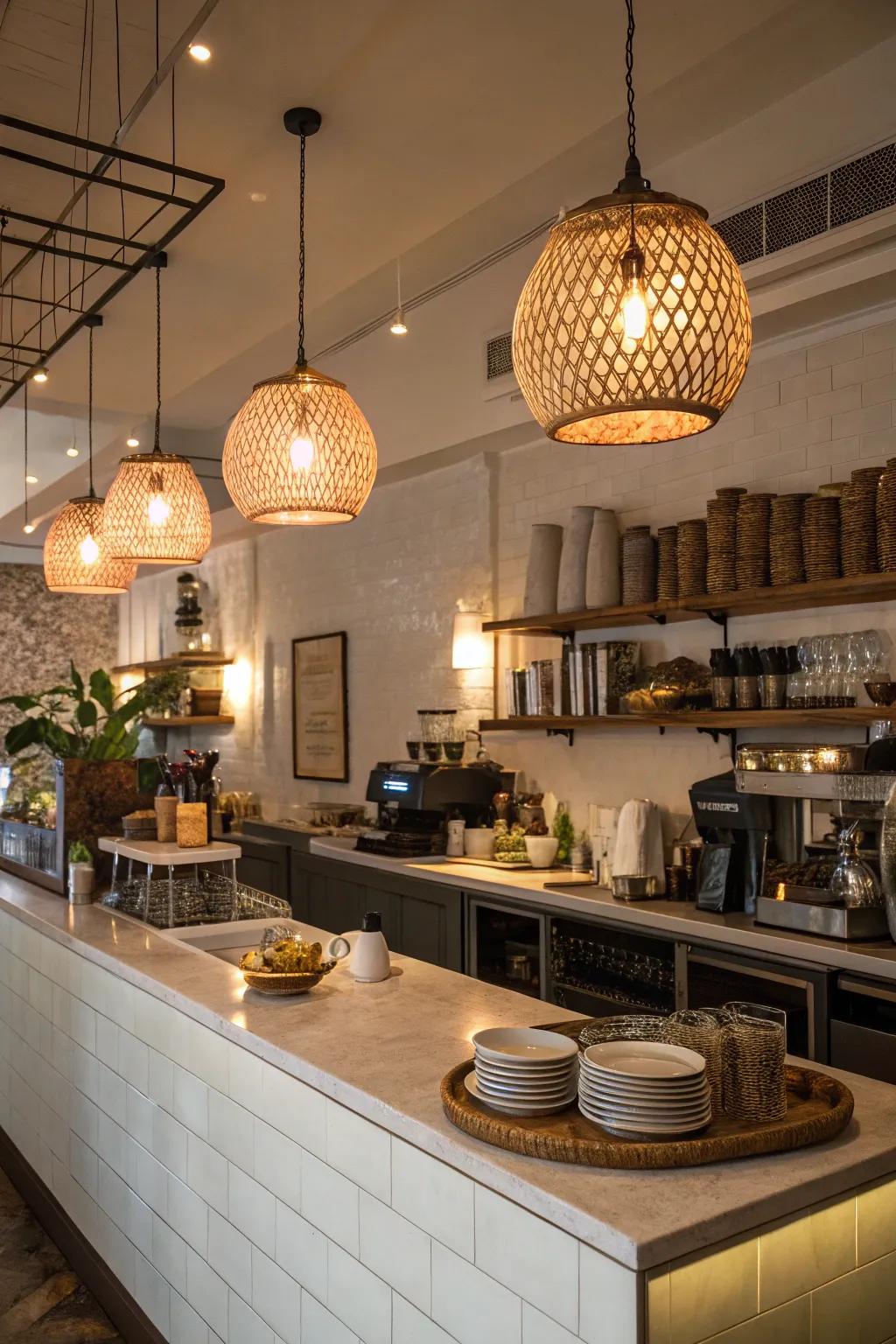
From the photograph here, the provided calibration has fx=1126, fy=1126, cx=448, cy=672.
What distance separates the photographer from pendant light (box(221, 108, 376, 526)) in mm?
2799

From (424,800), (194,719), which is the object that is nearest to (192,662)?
(194,719)

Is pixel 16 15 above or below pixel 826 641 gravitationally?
above

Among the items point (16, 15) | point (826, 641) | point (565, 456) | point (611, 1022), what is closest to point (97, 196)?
point (16, 15)

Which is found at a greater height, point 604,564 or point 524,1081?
point 604,564

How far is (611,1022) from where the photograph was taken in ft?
6.79

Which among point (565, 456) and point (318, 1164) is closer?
point (318, 1164)

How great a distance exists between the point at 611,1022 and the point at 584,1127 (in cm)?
27

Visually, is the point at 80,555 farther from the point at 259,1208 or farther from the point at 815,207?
the point at 815,207

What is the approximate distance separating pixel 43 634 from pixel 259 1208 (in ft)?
34.4

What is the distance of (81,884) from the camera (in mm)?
4203

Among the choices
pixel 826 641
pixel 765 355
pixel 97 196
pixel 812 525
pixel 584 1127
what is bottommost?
pixel 584 1127

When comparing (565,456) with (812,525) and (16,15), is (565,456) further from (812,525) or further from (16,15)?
(16,15)

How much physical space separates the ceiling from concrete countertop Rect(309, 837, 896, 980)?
104 inches

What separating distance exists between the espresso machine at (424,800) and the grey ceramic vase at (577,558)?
3.57 feet
